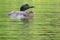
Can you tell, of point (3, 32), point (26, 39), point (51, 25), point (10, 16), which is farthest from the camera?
point (10, 16)

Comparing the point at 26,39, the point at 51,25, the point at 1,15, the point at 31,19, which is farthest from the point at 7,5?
the point at 26,39

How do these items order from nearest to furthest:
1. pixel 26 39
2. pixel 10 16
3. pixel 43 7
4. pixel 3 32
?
pixel 26 39 → pixel 3 32 → pixel 10 16 → pixel 43 7

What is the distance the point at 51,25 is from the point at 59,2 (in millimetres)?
1137

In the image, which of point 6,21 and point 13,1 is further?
point 13,1

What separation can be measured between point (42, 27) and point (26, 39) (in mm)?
312

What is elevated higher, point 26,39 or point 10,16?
point 10,16

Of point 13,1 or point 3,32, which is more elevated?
point 13,1

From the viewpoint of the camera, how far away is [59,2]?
3564 mm

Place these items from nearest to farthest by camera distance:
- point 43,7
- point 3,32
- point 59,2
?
point 3,32 → point 43,7 → point 59,2

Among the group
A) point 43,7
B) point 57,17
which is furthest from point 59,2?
point 57,17

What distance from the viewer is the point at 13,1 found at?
3.58 metres

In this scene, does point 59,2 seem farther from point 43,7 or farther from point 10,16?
point 10,16

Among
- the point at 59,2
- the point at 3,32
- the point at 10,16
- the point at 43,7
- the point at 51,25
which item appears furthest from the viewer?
the point at 59,2

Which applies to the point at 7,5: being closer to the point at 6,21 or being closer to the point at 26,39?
the point at 6,21
